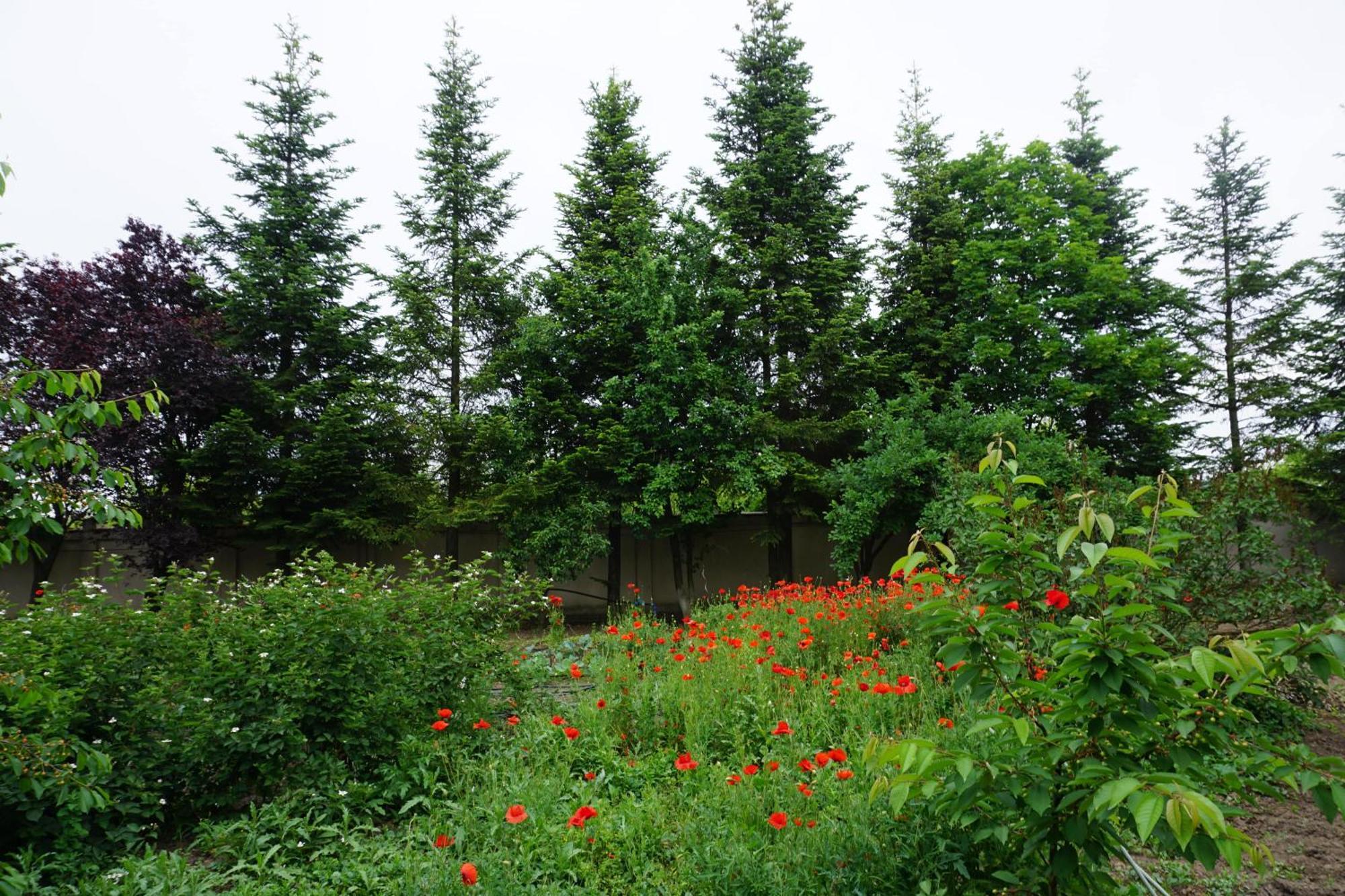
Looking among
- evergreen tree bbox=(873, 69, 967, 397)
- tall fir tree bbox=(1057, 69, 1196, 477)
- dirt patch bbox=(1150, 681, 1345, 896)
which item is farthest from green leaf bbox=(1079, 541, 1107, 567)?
tall fir tree bbox=(1057, 69, 1196, 477)

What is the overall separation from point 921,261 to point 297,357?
39.9 ft

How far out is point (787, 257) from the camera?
42.0ft

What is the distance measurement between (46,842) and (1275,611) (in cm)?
811

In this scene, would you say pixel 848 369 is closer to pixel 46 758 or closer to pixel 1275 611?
pixel 1275 611

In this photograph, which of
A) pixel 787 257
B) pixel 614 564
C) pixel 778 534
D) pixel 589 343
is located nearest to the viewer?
pixel 589 343

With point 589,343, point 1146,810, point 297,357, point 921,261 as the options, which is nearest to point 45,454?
point 1146,810

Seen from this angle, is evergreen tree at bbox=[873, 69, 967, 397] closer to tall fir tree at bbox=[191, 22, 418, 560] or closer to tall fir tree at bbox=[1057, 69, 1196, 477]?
tall fir tree at bbox=[1057, 69, 1196, 477]

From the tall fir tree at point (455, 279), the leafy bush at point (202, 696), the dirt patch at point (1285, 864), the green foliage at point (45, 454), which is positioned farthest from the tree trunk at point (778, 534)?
the green foliage at point (45, 454)

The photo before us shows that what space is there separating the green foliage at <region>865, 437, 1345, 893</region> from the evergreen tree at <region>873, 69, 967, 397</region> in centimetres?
1127

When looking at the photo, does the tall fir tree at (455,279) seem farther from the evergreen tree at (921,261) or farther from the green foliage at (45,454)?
the green foliage at (45,454)

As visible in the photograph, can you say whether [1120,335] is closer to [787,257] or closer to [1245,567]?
[787,257]

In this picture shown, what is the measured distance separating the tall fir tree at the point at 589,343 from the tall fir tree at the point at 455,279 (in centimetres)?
94

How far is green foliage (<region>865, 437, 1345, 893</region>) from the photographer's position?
1.45 meters

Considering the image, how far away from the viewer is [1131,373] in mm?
13516
